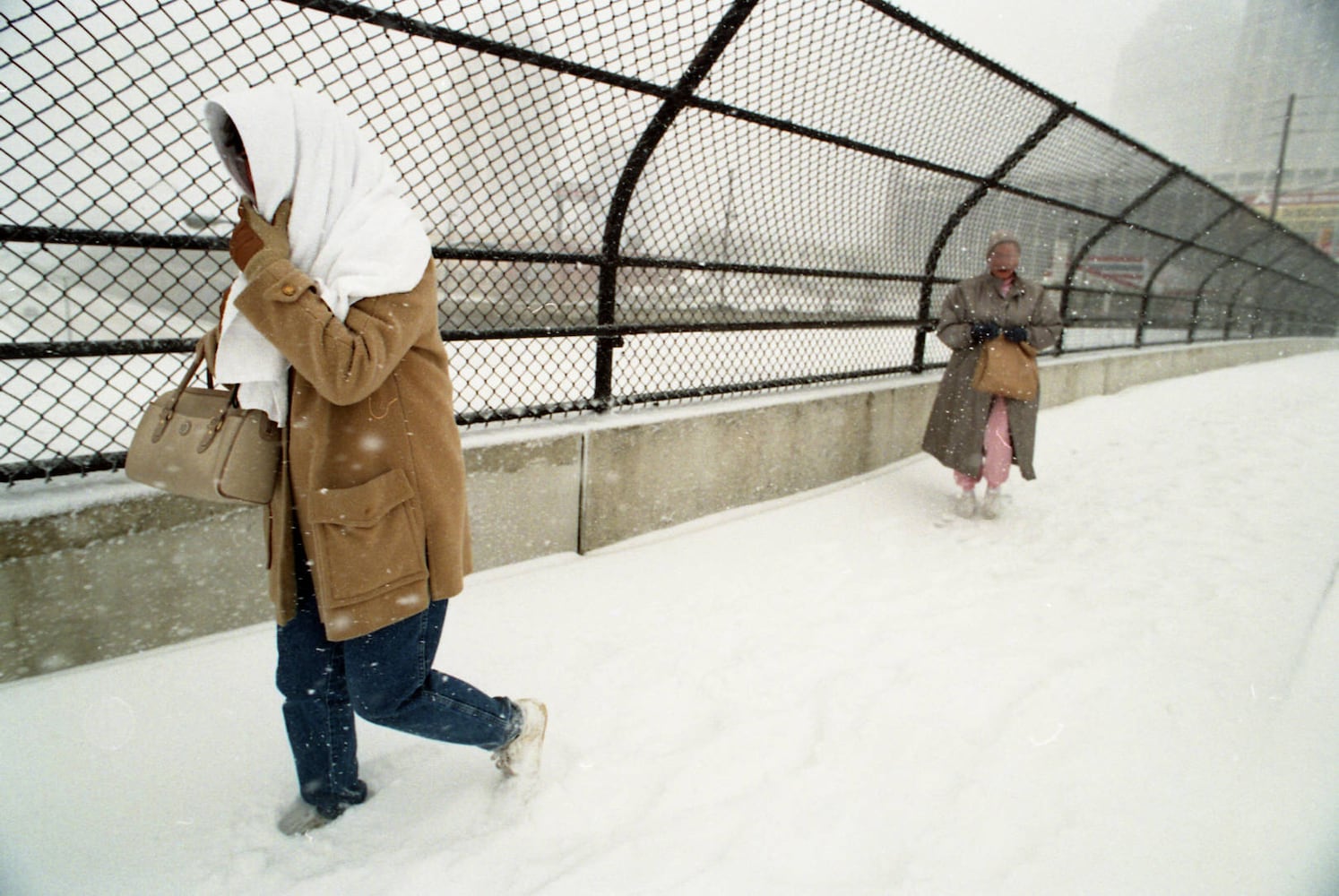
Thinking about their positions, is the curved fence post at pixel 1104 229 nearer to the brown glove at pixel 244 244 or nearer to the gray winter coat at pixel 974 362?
the gray winter coat at pixel 974 362

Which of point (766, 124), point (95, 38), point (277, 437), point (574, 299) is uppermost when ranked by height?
point (766, 124)

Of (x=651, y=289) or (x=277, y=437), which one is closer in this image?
(x=277, y=437)

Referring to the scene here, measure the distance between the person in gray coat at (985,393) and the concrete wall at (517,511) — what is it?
73 cm

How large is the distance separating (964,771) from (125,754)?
2461 millimetres

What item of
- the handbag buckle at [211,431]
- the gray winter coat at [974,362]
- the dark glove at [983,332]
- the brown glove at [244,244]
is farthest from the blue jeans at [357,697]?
the dark glove at [983,332]

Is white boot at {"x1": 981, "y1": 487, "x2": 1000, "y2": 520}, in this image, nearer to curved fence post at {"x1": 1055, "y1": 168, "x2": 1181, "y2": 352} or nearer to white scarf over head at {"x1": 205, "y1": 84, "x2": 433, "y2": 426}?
curved fence post at {"x1": 1055, "y1": 168, "x2": 1181, "y2": 352}

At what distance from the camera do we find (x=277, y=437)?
1520 mm

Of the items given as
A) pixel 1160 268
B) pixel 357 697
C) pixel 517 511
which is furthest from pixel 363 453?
pixel 1160 268

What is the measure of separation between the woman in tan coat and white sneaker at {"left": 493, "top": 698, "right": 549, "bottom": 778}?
0.21 meters

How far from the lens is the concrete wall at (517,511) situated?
7.13ft

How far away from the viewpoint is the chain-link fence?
226cm

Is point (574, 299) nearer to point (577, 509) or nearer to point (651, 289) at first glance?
point (651, 289)

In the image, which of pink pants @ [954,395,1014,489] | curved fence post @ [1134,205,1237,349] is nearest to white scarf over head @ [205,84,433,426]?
pink pants @ [954,395,1014,489]

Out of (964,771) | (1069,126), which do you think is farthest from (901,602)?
(1069,126)
